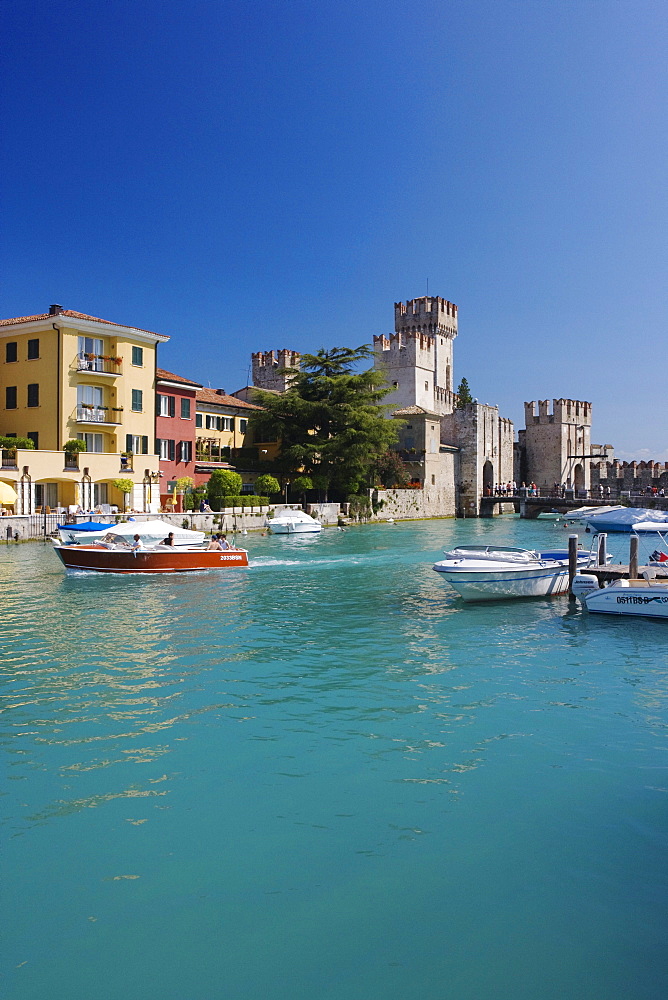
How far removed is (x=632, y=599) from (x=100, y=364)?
2972 centimetres

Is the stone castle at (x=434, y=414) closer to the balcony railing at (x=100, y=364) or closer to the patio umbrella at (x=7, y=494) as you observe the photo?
the balcony railing at (x=100, y=364)

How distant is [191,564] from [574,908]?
1945cm

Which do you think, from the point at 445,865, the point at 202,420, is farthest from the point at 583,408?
the point at 445,865

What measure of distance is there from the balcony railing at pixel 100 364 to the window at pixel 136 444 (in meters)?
3.40

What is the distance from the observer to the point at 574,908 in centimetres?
516

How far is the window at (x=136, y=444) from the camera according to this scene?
38.7 m

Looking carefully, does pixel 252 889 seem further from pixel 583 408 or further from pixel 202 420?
pixel 583 408

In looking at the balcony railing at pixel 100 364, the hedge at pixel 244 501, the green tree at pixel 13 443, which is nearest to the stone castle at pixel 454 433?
the hedge at pixel 244 501

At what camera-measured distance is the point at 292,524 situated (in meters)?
38.4

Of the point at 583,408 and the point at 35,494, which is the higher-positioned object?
the point at 583,408

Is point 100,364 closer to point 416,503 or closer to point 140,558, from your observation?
point 140,558

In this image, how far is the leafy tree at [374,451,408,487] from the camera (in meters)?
55.9

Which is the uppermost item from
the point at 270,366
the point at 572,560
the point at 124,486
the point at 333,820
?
the point at 270,366

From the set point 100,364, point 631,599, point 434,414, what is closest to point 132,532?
point 631,599
